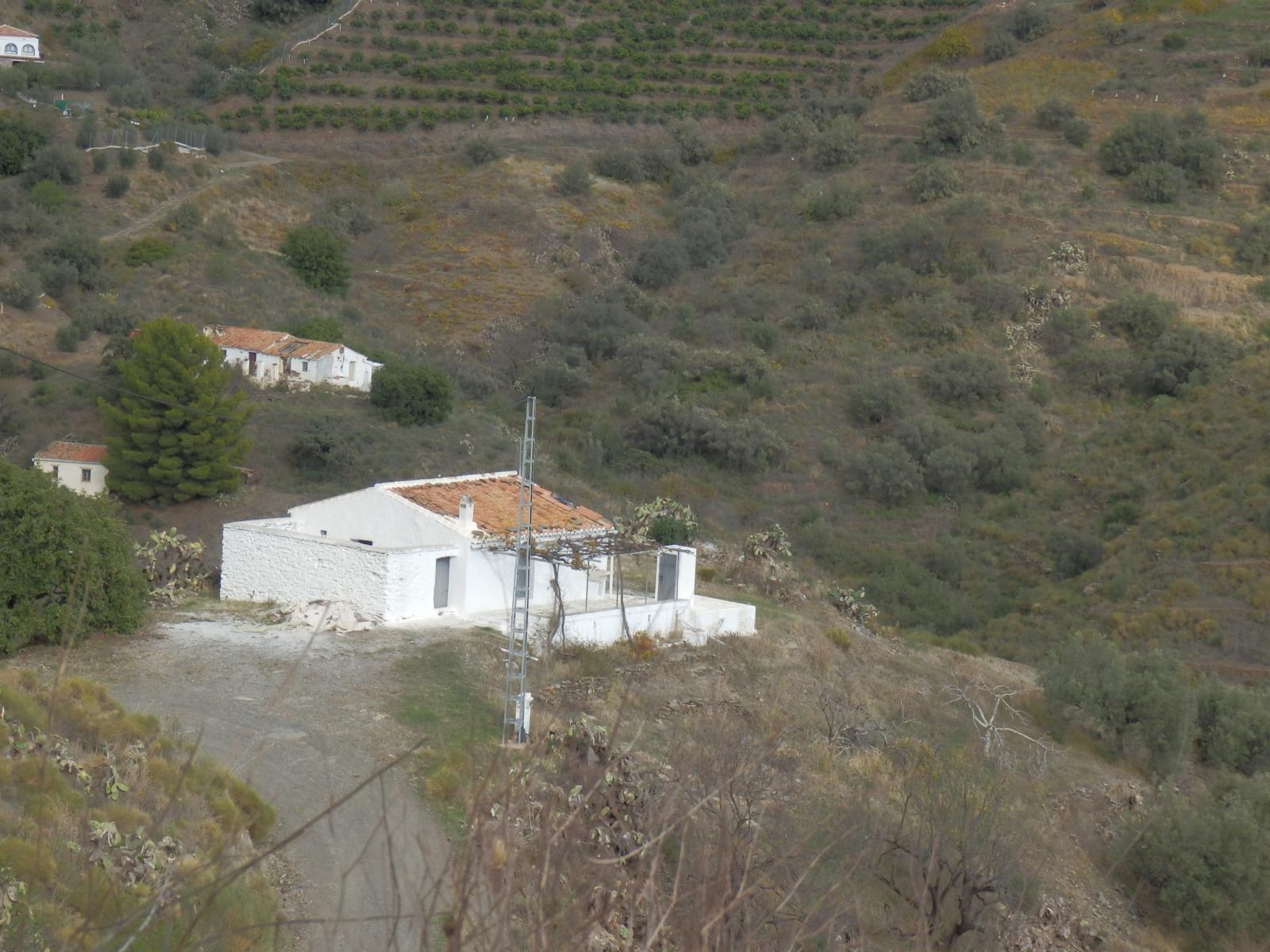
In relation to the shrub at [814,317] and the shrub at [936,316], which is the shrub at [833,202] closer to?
the shrub at [814,317]

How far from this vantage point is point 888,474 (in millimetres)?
31734

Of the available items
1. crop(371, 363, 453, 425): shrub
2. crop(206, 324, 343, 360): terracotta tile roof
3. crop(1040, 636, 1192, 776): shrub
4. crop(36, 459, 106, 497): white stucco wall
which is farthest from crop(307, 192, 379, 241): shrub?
crop(1040, 636, 1192, 776): shrub

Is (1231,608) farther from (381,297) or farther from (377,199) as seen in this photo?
(377,199)

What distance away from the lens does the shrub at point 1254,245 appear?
38.6 m

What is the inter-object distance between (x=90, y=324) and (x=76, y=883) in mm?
29332

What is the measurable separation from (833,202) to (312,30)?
25146 millimetres

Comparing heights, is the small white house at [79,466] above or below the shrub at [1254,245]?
below

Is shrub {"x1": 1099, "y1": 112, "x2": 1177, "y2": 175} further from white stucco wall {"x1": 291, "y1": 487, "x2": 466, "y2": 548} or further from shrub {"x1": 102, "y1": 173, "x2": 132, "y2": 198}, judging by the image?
white stucco wall {"x1": 291, "y1": 487, "x2": 466, "y2": 548}

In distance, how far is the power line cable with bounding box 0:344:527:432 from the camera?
23.9m

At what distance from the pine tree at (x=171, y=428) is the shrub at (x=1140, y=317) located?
2415 centimetres

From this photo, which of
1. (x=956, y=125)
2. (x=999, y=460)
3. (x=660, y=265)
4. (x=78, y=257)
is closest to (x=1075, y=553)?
(x=999, y=460)

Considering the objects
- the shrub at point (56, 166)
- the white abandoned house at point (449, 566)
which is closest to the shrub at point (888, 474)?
the white abandoned house at point (449, 566)

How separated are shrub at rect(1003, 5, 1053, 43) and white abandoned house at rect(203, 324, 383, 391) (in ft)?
110

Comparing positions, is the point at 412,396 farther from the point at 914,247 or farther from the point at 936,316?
the point at 914,247
